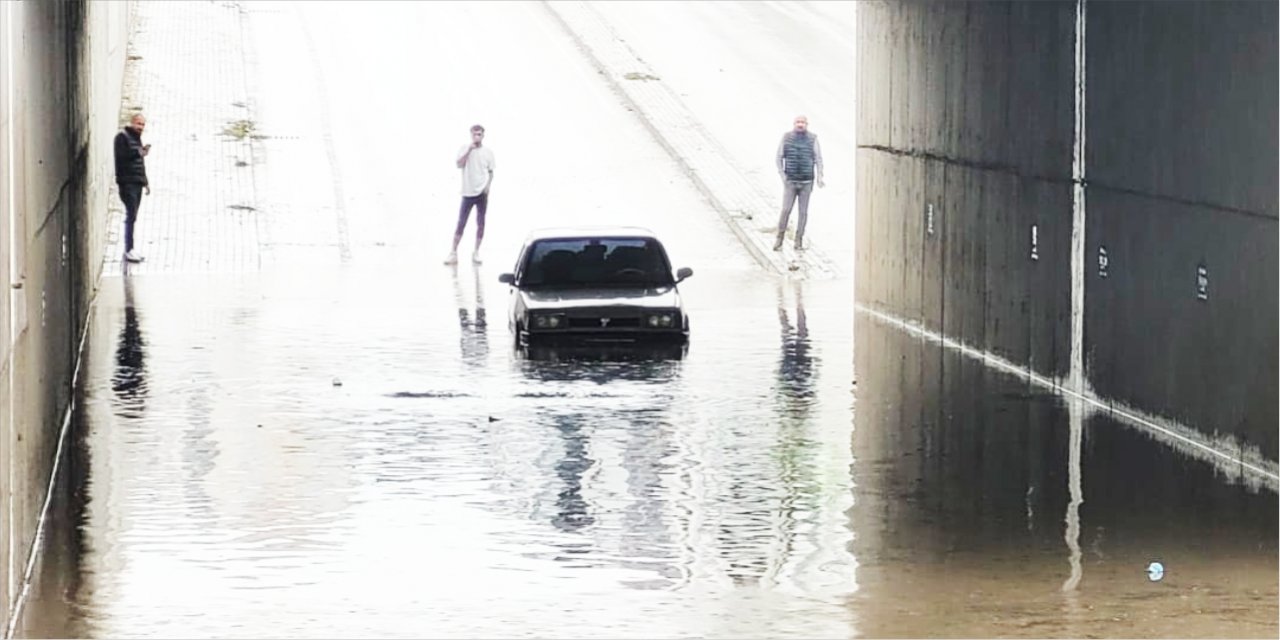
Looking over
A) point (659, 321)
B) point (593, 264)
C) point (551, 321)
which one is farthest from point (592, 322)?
point (593, 264)

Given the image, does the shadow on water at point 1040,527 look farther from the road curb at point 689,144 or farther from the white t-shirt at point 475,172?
the white t-shirt at point 475,172

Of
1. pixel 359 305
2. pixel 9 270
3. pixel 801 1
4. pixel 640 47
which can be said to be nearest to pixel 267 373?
pixel 359 305

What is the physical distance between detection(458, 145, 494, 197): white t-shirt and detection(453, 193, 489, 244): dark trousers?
8cm

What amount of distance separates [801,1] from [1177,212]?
130ft

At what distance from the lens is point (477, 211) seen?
109ft

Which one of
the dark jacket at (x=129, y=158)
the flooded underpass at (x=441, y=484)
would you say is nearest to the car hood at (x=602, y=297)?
the flooded underpass at (x=441, y=484)

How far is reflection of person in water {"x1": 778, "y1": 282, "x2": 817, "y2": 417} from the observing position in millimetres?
20434

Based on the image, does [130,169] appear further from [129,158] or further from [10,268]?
[10,268]

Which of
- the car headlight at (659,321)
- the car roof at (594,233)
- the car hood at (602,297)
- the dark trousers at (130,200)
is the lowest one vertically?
the car headlight at (659,321)

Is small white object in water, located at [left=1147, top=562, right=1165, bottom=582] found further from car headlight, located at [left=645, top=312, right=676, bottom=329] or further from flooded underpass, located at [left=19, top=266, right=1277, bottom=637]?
car headlight, located at [left=645, top=312, right=676, bottom=329]

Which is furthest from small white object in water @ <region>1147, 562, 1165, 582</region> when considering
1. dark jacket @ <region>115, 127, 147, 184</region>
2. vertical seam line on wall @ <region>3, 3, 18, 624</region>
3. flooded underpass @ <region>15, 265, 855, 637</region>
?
dark jacket @ <region>115, 127, 147, 184</region>

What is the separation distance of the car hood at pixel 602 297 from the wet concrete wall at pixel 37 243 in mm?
4200

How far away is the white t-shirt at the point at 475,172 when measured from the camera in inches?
1297

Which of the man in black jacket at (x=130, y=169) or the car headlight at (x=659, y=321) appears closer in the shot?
the car headlight at (x=659, y=321)
